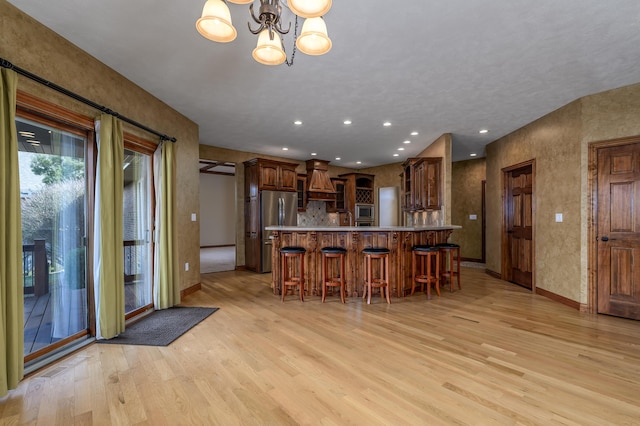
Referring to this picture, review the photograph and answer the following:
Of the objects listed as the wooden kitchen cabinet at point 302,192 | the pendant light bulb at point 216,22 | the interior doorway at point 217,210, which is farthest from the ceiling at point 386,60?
the interior doorway at point 217,210

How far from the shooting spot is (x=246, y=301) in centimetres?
427

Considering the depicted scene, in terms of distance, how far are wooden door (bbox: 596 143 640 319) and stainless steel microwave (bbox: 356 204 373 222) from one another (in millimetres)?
5429

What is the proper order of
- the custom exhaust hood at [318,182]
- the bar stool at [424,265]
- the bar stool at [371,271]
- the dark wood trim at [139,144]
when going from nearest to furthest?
1. the dark wood trim at [139,144]
2. the bar stool at [371,271]
3. the bar stool at [424,265]
4. the custom exhaust hood at [318,182]

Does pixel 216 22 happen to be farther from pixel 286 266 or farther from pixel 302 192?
pixel 302 192

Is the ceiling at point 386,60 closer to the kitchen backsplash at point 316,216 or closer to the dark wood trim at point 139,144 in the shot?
the dark wood trim at point 139,144

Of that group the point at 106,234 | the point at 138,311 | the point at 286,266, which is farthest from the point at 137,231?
the point at 286,266

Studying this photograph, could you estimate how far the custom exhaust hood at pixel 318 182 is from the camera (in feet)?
25.6

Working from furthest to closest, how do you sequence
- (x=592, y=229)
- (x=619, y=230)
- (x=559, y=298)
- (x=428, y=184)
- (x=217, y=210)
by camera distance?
(x=217, y=210)
(x=428, y=184)
(x=559, y=298)
(x=592, y=229)
(x=619, y=230)

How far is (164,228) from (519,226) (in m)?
5.97

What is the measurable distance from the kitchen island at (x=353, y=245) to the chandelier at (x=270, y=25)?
2835 millimetres

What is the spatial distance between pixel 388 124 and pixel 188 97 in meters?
3.16

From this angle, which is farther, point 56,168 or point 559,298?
point 559,298

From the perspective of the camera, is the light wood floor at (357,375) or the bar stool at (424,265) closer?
the light wood floor at (357,375)

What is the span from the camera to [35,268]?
248cm
